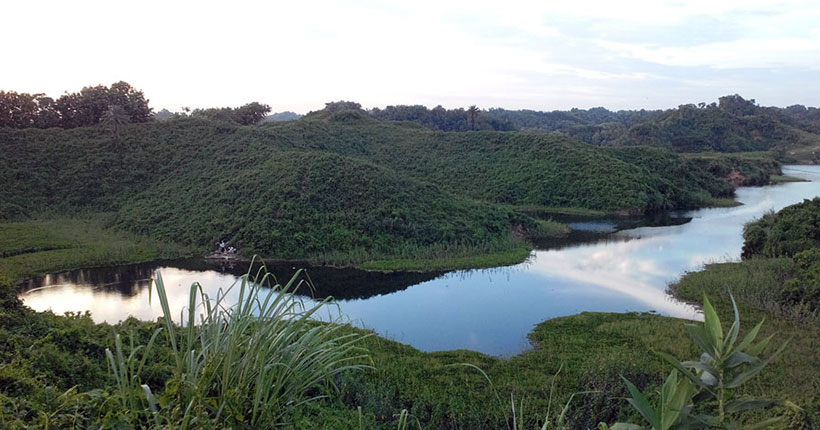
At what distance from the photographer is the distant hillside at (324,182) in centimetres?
1888

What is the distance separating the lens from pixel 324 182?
69.9 feet

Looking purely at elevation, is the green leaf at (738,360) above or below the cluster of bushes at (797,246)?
above

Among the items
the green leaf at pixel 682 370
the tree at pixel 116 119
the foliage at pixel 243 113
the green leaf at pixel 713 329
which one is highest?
the foliage at pixel 243 113

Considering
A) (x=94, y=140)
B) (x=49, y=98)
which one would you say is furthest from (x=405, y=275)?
(x=49, y=98)

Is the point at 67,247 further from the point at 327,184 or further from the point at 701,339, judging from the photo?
the point at 701,339

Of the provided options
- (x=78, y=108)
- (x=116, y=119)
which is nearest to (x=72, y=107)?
(x=78, y=108)

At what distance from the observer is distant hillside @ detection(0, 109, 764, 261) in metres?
18.9

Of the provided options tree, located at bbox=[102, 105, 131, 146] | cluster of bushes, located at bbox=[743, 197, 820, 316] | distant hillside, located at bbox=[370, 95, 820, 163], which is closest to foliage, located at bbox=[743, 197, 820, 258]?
cluster of bushes, located at bbox=[743, 197, 820, 316]

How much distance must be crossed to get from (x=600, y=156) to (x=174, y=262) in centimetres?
2779

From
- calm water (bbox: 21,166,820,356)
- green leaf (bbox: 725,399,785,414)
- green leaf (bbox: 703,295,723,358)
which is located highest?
green leaf (bbox: 703,295,723,358)

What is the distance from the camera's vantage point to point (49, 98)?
31.1 metres

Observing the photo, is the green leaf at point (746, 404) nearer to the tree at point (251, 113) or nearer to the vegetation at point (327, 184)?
the vegetation at point (327, 184)

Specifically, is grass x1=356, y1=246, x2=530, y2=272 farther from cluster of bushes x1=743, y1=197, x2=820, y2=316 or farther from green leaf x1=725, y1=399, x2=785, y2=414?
green leaf x1=725, y1=399, x2=785, y2=414

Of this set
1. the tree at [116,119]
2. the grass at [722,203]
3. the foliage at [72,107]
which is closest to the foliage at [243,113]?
the foliage at [72,107]
